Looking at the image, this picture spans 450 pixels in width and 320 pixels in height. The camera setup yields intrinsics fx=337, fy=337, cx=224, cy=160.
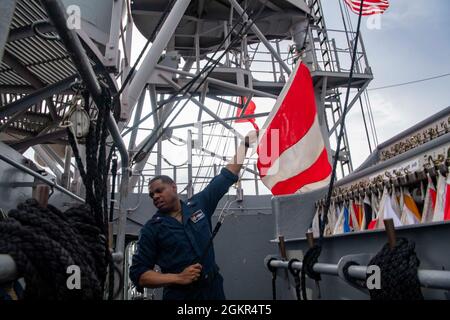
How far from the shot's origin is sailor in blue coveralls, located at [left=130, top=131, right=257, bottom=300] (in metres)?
1.75

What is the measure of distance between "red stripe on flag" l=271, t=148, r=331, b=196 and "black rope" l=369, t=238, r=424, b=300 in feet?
3.78

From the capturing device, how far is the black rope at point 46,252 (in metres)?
0.76

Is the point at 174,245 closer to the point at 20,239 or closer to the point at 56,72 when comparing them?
the point at 20,239

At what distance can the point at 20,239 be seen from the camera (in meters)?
0.77

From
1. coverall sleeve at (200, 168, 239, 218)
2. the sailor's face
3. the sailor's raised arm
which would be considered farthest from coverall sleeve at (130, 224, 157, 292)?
the sailor's raised arm

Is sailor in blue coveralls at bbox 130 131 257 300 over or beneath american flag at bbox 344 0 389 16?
beneath

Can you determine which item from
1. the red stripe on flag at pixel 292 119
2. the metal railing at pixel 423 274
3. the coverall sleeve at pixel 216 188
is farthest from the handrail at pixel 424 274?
the red stripe on flag at pixel 292 119

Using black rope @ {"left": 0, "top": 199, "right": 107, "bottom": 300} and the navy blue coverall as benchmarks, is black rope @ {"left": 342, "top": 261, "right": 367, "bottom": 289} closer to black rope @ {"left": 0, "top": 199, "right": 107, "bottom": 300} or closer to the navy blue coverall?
the navy blue coverall

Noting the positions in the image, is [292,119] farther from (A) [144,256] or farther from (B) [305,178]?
(A) [144,256]

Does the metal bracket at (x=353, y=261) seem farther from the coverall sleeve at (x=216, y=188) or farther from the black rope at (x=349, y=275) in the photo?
the coverall sleeve at (x=216, y=188)

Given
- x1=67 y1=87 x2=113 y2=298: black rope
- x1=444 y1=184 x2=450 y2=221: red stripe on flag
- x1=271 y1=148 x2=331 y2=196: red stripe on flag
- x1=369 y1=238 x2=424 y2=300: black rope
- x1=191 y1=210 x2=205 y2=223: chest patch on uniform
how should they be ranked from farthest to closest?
x1=271 y1=148 x2=331 y2=196: red stripe on flag, x1=191 y1=210 x2=205 y2=223: chest patch on uniform, x1=444 y1=184 x2=450 y2=221: red stripe on flag, x1=369 y1=238 x2=424 y2=300: black rope, x1=67 y1=87 x2=113 y2=298: black rope

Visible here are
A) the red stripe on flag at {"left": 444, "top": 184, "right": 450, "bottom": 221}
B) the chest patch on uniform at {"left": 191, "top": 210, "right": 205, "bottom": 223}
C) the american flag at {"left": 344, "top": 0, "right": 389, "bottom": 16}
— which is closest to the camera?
the red stripe on flag at {"left": 444, "top": 184, "right": 450, "bottom": 221}

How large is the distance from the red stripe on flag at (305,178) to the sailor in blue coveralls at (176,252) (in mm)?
625
